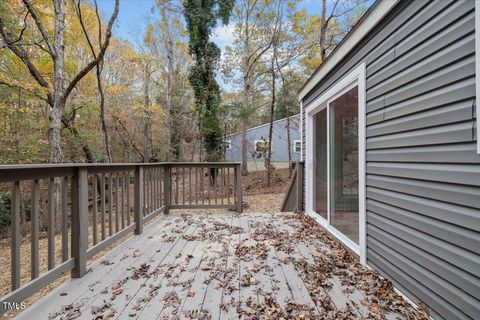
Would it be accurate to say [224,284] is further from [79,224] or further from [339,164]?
[339,164]

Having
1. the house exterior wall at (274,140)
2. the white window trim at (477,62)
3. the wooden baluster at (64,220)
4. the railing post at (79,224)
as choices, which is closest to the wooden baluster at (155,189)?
the railing post at (79,224)

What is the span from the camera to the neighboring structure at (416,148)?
1545mm

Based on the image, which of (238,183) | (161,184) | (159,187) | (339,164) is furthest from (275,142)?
(339,164)

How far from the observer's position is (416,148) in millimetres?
1997

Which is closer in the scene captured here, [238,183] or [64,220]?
[64,220]

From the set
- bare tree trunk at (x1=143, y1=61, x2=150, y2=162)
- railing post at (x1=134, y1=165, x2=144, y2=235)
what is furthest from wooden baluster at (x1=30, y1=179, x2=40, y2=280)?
bare tree trunk at (x1=143, y1=61, x2=150, y2=162)

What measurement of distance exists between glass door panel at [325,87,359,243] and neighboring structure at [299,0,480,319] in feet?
0.08

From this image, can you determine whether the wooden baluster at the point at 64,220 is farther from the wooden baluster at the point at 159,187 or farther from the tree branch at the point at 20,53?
the tree branch at the point at 20,53

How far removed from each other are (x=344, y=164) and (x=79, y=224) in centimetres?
298

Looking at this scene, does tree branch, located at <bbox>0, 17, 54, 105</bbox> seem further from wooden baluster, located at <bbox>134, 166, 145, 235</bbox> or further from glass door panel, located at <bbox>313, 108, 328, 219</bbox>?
glass door panel, located at <bbox>313, 108, 328, 219</bbox>

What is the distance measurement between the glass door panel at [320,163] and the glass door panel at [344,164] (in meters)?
0.31

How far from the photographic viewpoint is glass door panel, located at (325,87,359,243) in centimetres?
314

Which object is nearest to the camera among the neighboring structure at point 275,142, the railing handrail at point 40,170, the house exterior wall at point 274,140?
the railing handrail at point 40,170

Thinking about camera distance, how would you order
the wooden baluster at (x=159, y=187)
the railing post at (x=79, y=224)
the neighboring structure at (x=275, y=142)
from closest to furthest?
1. the railing post at (x=79, y=224)
2. the wooden baluster at (x=159, y=187)
3. the neighboring structure at (x=275, y=142)
